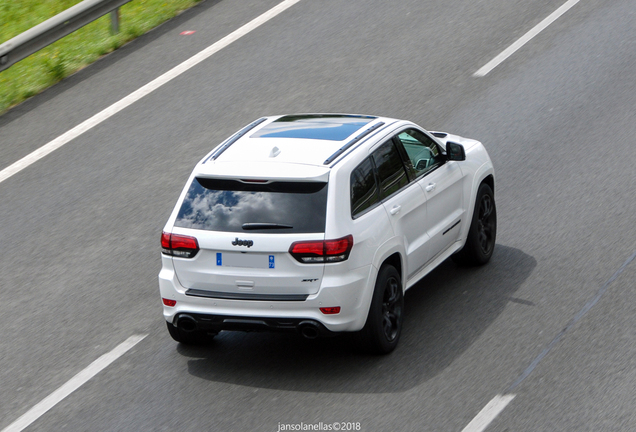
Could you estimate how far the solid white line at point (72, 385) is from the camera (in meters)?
6.99

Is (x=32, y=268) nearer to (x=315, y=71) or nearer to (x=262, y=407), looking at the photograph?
(x=262, y=407)

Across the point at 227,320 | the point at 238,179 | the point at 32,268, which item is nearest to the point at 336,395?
the point at 227,320

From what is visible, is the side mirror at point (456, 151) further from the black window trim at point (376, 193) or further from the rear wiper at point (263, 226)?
the rear wiper at point (263, 226)

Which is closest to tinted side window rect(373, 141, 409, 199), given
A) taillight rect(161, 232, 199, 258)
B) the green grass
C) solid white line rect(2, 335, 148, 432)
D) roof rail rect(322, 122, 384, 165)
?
roof rail rect(322, 122, 384, 165)

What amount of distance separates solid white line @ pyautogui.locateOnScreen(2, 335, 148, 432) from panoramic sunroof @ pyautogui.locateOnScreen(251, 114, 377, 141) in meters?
2.03

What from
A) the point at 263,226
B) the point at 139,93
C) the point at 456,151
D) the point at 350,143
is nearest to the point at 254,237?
the point at 263,226

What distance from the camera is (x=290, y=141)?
306 inches

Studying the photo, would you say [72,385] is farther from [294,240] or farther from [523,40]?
[523,40]

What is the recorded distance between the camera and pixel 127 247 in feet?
32.2

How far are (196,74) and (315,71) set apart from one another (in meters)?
1.72

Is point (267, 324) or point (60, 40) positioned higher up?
point (267, 324)

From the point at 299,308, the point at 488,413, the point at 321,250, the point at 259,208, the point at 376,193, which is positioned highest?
the point at 259,208

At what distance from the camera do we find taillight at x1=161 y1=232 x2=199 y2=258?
7.24 metres

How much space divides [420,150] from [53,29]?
7940mm
